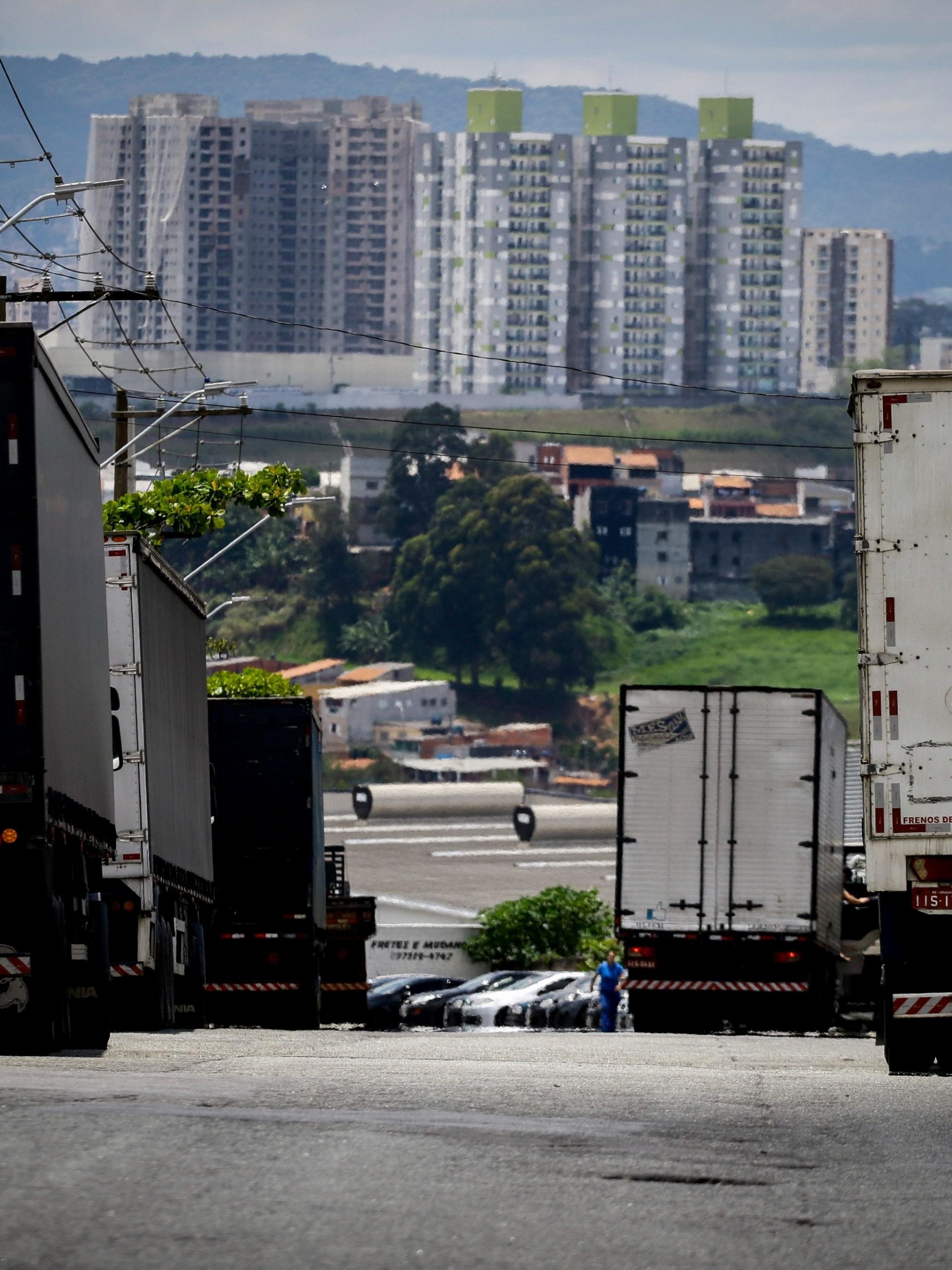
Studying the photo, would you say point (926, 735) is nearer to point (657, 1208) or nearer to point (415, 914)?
point (657, 1208)

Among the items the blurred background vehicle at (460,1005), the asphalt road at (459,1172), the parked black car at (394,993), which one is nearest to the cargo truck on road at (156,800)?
the asphalt road at (459,1172)

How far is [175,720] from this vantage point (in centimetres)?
1972

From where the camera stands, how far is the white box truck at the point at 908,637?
1334 centimetres

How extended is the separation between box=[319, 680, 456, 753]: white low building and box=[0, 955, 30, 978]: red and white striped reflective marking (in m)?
174

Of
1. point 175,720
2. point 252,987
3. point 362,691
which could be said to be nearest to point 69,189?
point 175,720

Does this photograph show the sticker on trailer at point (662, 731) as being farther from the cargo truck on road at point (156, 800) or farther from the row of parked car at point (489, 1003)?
the row of parked car at point (489, 1003)

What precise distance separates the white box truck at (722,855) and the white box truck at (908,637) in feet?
39.9

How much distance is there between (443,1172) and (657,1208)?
0.83 metres

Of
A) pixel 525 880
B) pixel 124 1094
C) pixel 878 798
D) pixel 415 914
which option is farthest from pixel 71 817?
pixel 525 880

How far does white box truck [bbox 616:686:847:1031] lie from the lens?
25.7 metres

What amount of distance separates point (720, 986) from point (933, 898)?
502 inches

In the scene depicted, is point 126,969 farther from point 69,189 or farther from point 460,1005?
point 460,1005

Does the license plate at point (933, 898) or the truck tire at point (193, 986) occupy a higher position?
the license plate at point (933, 898)

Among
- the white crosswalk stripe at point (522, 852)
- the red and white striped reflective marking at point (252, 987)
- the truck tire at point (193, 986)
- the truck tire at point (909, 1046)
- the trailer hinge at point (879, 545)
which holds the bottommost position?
the white crosswalk stripe at point (522, 852)
